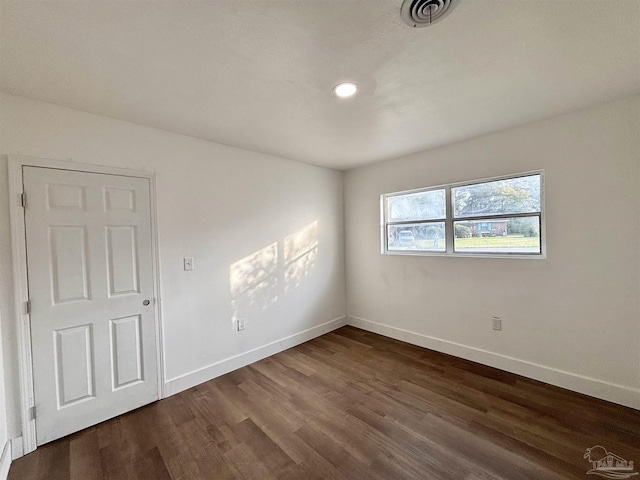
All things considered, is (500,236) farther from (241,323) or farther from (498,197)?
(241,323)

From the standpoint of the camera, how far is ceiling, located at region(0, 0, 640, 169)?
1.21 metres

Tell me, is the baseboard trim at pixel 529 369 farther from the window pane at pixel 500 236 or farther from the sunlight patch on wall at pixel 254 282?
the sunlight patch on wall at pixel 254 282

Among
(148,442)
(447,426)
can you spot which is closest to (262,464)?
(148,442)

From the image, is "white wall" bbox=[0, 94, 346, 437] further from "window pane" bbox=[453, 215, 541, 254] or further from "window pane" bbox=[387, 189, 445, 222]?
"window pane" bbox=[453, 215, 541, 254]

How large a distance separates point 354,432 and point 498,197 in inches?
106

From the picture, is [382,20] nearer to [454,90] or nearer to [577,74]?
[454,90]

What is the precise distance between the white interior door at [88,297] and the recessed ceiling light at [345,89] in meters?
1.88

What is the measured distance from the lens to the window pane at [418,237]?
10.8ft

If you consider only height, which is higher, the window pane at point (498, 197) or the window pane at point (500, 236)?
the window pane at point (498, 197)

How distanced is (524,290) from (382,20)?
274 cm

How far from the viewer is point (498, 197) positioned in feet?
9.12

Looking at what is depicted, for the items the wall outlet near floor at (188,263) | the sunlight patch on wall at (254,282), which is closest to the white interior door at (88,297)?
the wall outlet near floor at (188,263)

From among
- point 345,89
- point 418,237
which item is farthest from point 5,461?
point 418,237

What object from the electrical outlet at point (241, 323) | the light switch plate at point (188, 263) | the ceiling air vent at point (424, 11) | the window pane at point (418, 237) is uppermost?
the ceiling air vent at point (424, 11)
